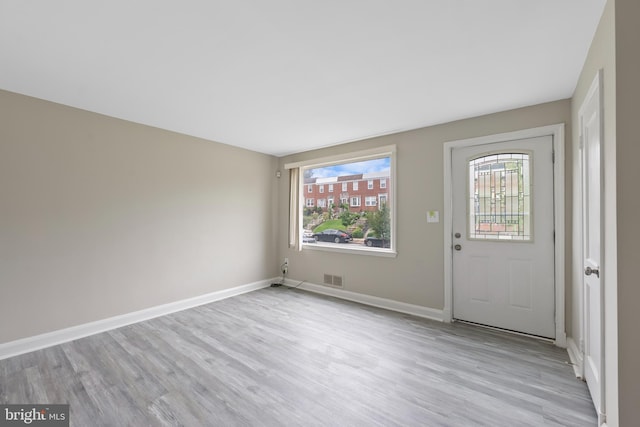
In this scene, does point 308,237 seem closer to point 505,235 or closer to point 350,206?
point 350,206

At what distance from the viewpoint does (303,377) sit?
2.20 m

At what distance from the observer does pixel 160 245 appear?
3.65 meters

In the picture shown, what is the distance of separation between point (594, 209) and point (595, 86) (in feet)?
2.57

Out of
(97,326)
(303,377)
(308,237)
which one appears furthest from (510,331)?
(97,326)

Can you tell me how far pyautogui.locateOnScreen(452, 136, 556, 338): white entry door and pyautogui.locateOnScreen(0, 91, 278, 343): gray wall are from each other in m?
3.37

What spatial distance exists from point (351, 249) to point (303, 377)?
2290mm

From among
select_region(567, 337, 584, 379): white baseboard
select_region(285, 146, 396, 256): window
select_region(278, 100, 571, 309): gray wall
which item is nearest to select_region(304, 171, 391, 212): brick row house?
select_region(285, 146, 396, 256): window

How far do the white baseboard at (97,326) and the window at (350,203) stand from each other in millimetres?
1795

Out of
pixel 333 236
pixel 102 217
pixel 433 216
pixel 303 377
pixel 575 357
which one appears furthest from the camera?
pixel 333 236

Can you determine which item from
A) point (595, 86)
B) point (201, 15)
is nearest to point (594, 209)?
point (595, 86)

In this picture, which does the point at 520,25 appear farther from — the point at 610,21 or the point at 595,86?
the point at 595,86

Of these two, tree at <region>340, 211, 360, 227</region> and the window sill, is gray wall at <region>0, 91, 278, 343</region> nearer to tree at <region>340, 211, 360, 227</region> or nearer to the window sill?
the window sill

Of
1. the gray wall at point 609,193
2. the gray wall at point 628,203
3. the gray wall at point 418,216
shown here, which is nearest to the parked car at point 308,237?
the gray wall at point 418,216

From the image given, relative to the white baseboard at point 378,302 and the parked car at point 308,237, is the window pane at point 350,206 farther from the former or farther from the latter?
the white baseboard at point 378,302
